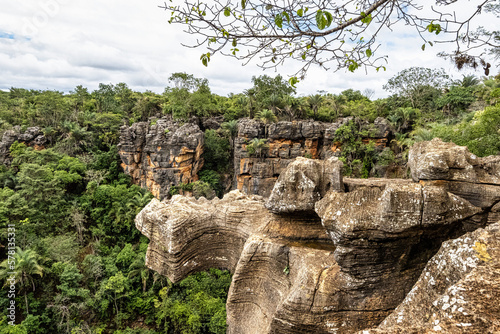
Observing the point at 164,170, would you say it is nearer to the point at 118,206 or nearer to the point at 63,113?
the point at 118,206

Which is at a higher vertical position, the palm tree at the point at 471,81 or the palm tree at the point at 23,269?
the palm tree at the point at 471,81

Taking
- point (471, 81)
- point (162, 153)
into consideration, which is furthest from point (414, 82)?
point (162, 153)

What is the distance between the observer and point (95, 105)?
135 feet

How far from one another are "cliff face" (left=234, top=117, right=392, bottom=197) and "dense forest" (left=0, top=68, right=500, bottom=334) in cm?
161

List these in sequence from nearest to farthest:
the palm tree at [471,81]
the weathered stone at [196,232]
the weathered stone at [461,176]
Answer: the weathered stone at [461,176] → the weathered stone at [196,232] → the palm tree at [471,81]

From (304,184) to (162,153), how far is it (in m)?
26.0

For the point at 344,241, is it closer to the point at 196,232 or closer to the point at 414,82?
the point at 196,232

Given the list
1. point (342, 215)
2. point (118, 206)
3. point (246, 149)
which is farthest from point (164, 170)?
point (342, 215)

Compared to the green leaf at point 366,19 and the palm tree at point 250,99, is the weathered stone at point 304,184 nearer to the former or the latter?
the green leaf at point 366,19

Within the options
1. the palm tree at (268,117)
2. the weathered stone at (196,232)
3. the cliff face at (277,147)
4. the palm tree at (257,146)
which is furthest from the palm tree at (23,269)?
the palm tree at (268,117)

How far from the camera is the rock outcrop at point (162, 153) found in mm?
28484

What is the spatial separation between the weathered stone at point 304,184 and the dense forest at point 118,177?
383 centimetres

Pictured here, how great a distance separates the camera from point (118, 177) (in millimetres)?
32344

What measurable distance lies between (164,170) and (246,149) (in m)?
8.60
